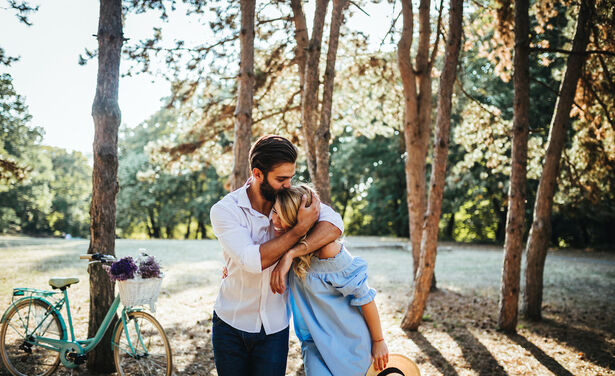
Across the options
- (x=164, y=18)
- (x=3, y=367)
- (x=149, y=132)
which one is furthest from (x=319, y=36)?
(x=149, y=132)

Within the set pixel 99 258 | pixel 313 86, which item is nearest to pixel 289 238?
pixel 99 258

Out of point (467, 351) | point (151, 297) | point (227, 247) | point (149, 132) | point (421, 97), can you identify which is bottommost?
point (467, 351)

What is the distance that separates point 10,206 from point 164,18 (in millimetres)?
35063

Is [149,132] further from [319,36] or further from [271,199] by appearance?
[271,199]

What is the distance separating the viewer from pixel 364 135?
18.3 meters

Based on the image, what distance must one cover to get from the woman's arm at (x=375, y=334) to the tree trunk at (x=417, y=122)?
5820mm

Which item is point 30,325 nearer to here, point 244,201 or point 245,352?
point 245,352

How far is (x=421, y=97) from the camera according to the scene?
8250 mm

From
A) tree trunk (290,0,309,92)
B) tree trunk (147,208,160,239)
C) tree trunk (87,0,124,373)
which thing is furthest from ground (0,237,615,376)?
tree trunk (147,208,160,239)

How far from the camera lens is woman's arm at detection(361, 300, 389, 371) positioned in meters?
2.27

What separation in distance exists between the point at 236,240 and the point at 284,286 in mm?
336

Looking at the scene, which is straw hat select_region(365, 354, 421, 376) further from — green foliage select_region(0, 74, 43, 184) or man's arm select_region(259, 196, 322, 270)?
green foliage select_region(0, 74, 43, 184)

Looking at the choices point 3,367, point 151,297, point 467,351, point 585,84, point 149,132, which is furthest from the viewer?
point 149,132

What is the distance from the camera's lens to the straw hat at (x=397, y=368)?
2.32 metres
